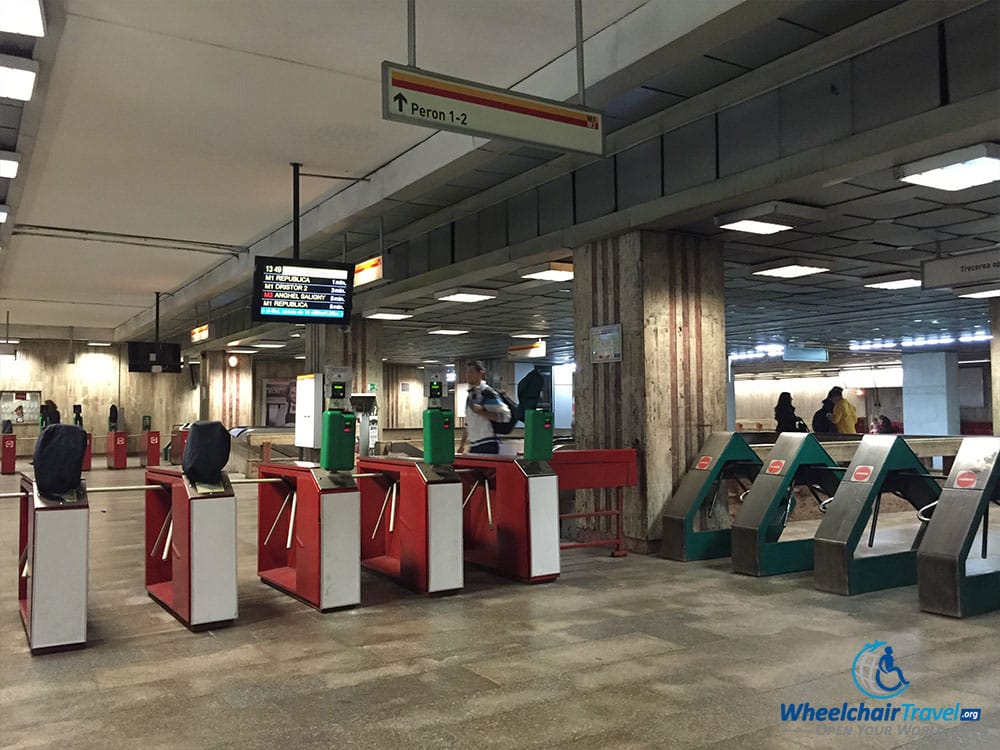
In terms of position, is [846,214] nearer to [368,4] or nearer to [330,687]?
[368,4]

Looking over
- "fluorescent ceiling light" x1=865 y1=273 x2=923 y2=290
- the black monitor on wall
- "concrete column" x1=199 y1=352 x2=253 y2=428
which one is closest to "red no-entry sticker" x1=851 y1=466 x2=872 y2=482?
"fluorescent ceiling light" x1=865 y1=273 x2=923 y2=290

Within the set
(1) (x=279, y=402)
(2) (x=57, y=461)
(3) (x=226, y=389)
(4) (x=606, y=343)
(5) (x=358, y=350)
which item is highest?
(5) (x=358, y=350)

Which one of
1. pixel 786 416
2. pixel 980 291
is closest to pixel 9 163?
pixel 786 416

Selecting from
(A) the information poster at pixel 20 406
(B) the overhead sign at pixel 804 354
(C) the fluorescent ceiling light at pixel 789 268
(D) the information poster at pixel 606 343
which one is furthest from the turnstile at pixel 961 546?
(A) the information poster at pixel 20 406

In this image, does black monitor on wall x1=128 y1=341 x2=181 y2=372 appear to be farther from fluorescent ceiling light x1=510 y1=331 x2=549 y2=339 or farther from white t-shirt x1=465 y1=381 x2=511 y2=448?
white t-shirt x1=465 y1=381 x2=511 y2=448

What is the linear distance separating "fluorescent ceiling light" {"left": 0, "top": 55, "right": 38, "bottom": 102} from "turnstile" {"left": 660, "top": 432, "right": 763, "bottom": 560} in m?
5.47

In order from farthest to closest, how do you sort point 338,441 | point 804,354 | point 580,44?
point 804,354 < point 338,441 < point 580,44

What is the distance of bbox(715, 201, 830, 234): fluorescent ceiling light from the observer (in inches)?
243

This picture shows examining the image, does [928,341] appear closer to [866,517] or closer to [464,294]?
[464,294]

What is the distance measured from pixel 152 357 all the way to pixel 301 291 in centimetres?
912

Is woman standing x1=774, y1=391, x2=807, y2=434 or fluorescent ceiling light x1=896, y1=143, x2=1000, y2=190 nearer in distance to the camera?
fluorescent ceiling light x1=896, y1=143, x2=1000, y2=190

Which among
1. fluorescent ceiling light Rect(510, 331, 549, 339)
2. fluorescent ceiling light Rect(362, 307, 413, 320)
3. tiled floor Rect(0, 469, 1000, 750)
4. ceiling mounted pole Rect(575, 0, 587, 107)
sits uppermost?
ceiling mounted pole Rect(575, 0, 587, 107)

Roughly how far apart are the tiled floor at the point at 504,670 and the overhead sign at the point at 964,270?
4019 millimetres

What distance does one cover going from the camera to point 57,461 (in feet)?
14.4
